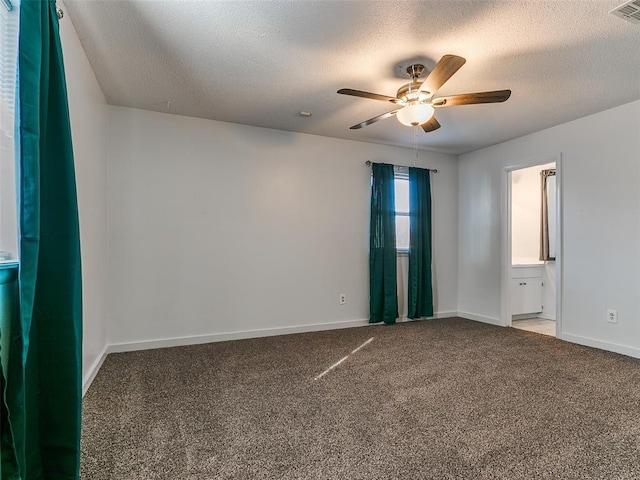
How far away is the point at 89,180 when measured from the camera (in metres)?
2.59

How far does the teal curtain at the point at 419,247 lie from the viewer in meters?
4.68

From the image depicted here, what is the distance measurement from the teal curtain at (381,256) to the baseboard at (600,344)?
5.92 ft

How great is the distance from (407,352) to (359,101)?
235 cm

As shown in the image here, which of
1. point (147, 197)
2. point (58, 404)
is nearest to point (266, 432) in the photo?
point (58, 404)

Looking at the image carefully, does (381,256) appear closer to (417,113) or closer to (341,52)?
(417,113)

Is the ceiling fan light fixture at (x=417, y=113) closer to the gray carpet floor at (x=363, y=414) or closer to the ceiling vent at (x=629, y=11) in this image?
the ceiling vent at (x=629, y=11)

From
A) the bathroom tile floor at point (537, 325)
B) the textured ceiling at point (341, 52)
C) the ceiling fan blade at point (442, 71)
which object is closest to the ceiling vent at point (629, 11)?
the textured ceiling at point (341, 52)

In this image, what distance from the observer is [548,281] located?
519cm

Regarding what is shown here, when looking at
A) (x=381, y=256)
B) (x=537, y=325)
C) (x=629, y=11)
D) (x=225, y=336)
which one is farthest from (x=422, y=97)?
(x=537, y=325)

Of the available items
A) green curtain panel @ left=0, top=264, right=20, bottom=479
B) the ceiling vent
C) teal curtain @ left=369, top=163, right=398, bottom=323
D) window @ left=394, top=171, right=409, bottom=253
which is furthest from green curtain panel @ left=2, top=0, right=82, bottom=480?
window @ left=394, top=171, right=409, bottom=253

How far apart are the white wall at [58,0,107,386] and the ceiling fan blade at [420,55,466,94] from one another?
2101 mm

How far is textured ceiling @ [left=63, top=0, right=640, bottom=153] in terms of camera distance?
1997 millimetres

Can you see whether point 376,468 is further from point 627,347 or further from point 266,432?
point 627,347

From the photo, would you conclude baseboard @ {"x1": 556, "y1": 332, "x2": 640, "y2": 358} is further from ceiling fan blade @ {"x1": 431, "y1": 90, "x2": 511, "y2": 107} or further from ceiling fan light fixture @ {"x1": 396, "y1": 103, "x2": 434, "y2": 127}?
ceiling fan light fixture @ {"x1": 396, "y1": 103, "x2": 434, "y2": 127}
